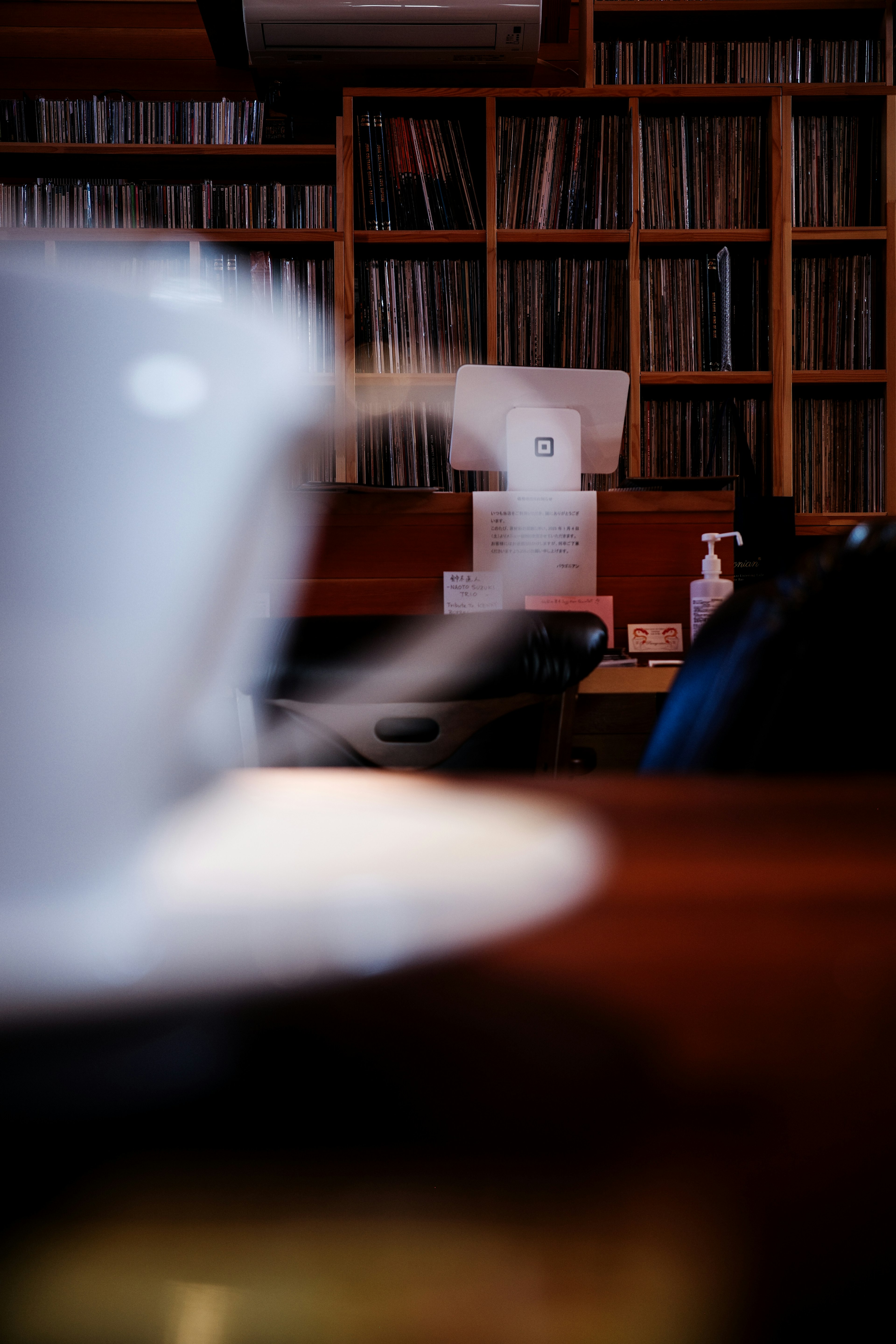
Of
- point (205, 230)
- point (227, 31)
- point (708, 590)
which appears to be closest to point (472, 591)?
point (708, 590)

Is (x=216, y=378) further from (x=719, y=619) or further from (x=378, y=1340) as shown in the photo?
(x=378, y=1340)

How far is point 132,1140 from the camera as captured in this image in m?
0.15

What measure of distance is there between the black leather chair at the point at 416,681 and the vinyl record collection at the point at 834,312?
2574 millimetres

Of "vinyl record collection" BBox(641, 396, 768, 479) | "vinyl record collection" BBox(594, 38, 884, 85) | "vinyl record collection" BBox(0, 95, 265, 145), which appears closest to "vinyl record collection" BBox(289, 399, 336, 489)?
"vinyl record collection" BBox(0, 95, 265, 145)

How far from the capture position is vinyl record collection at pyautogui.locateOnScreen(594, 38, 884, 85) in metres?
2.96

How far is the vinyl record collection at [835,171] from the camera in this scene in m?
2.94

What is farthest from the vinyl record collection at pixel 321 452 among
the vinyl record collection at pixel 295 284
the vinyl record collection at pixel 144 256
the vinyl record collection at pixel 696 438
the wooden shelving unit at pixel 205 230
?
the vinyl record collection at pixel 696 438

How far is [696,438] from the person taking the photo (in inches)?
120

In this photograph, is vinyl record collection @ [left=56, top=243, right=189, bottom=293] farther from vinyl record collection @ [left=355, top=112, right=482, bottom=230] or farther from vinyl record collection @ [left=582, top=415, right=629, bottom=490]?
vinyl record collection @ [left=582, top=415, right=629, bottom=490]

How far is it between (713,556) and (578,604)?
0.90 feet

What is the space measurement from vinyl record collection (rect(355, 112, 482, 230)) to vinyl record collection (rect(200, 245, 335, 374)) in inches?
9.6

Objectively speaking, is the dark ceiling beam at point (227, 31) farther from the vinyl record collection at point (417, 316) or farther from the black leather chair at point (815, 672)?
the black leather chair at point (815, 672)

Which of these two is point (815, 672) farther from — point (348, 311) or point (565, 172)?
point (565, 172)

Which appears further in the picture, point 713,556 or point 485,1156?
point 713,556
